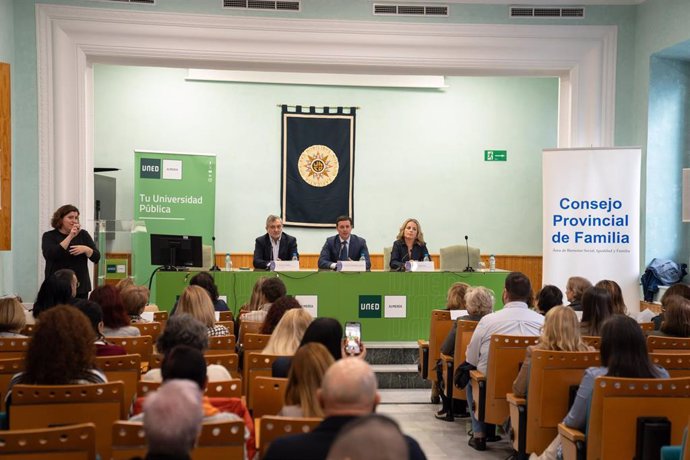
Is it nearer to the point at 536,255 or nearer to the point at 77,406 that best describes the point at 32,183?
the point at 77,406

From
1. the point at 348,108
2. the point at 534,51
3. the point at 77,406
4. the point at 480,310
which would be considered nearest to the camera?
the point at 77,406

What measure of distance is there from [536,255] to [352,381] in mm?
10454

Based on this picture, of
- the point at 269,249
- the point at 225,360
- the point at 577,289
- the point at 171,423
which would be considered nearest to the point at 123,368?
the point at 225,360

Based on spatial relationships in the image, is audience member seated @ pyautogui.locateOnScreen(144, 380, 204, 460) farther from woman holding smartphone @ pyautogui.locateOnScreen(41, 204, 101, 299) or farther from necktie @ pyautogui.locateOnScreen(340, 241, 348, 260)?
necktie @ pyautogui.locateOnScreen(340, 241, 348, 260)

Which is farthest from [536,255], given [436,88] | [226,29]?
[226,29]

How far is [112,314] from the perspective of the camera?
4723mm

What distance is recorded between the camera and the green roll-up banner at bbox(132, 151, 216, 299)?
34.0 feet

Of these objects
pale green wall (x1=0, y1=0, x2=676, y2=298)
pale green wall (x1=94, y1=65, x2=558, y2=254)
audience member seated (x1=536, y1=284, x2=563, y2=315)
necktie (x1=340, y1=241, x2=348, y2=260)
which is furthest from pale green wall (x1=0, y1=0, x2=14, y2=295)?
audience member seated (x1=536, y1=284, x2=563, y2=315)

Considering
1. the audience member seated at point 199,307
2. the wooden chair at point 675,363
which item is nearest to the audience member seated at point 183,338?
the audience member seated at point 199,307

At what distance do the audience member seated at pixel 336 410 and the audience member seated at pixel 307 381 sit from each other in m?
0.54

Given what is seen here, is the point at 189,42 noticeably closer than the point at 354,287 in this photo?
No

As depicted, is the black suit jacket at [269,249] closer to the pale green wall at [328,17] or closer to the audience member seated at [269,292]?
the pale green wall at [328,17]

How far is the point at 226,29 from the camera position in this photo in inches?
342

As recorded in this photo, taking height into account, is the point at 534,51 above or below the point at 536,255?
above
